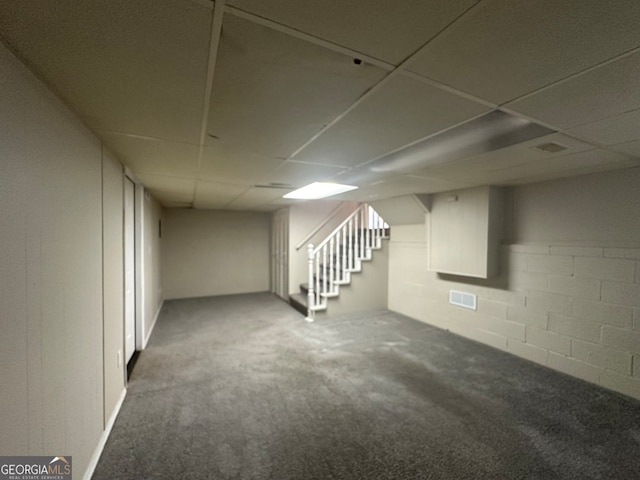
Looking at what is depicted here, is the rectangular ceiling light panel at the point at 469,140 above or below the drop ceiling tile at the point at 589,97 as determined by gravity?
above

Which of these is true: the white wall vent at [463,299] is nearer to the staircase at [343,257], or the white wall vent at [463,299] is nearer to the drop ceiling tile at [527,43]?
the staircase at [343,257]

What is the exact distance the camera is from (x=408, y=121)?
1.52 metres

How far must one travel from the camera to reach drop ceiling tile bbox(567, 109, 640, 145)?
1.44m

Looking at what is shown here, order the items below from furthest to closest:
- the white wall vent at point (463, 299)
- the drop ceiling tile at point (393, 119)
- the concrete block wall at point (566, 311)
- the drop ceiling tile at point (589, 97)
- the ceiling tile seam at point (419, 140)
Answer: the white wall vent at point (463, 299)
the concrete block wall at point (566, 311)
the ceiling tile seam at point (419, 140)
the drop ceiling tile at point (393, 119)
the drop ceiling tile at point (589, 97)

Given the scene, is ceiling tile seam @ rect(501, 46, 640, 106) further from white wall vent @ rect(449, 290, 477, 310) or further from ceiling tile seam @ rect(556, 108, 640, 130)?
white wall vent @ rect(449, 290, 477, 310)

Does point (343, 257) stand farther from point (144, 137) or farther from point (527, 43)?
point (527, 43)

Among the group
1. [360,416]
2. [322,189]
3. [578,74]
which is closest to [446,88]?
[578,74]

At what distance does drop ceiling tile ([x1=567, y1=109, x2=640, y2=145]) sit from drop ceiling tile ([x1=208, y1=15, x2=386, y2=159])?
4.46 feet

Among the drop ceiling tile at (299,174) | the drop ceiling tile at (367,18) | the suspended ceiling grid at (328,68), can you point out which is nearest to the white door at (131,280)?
the suspended ceiling grid at (328,68)

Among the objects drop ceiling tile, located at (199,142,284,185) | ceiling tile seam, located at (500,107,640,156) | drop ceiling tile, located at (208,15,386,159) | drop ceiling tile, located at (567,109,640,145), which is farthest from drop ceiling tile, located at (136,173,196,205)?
drop ceiling tile, located at (567,109,640,145)

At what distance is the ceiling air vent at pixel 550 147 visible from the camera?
1.88 m

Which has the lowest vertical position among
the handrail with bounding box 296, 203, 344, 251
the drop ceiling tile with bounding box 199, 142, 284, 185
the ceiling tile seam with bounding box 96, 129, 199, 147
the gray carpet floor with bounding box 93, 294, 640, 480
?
the gray carpet floor with bounding box 93, 294, 640, 480

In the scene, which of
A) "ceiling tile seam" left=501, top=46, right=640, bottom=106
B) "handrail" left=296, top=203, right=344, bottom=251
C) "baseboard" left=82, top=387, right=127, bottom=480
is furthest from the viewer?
"handrail" left=296, top=203, right=344, bottom=251

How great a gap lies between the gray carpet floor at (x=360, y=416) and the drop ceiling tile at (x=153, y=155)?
2059mm
